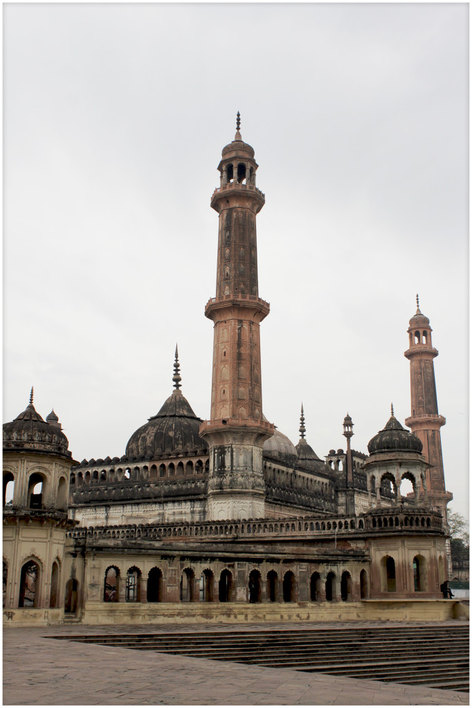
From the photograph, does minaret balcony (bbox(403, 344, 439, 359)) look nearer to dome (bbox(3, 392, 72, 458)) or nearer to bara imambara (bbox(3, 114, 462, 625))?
bara imambara (bbox(3, 114, 462, 625))

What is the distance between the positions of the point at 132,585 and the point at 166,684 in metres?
19.4

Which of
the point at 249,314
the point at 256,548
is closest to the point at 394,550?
the point at 256,548

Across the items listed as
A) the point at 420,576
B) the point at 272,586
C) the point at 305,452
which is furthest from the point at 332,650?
the point at 305,452

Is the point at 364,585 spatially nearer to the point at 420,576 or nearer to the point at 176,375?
the point at 420,576

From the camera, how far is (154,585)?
25.6 metres

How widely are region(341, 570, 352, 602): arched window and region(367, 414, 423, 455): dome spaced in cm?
632

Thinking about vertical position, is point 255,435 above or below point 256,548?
above

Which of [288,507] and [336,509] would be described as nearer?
[288,507]

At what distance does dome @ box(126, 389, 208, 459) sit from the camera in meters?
48.8

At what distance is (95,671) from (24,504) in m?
10.5

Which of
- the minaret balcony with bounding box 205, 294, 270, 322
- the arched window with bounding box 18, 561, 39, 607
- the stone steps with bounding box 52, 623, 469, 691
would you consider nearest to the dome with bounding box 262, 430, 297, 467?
the minaret balcony with bounding box 205, 294, 270, 322

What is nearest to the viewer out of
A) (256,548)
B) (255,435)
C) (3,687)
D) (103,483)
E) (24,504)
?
(3,687)

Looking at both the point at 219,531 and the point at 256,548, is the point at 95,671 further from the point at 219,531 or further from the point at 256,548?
the point at 219,531

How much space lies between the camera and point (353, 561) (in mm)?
29141
